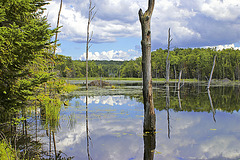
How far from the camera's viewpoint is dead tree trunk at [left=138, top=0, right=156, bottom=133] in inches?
321

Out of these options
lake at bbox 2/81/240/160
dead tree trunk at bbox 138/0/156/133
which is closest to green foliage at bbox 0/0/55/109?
lake at bbox 2/81/240/160

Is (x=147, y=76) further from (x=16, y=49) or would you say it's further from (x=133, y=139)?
(x=16, y=49)

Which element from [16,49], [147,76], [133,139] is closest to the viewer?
[16,49]

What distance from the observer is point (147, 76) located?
828 cm

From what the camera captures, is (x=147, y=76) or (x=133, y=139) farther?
(x=147, y=76)

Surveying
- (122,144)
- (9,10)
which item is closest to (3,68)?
(9,10)

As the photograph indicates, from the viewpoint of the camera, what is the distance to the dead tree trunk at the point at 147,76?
8156 millimetres

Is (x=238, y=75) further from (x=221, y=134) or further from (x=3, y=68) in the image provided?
(x=3, y=68)

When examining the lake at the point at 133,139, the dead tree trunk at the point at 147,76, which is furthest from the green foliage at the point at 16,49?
the dead tree trunk at the point at 147,76

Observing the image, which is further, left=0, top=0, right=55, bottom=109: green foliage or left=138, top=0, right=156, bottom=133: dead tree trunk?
left=138, top=0, right=156, bottom=133: dead tree trunk

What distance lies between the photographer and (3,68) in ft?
23.1

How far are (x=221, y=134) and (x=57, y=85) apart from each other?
9885 mm

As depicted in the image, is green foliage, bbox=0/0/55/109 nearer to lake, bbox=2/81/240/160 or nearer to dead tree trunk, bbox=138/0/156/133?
lake, bbox=2/81/240/160

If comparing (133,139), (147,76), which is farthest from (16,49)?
(133,139)
